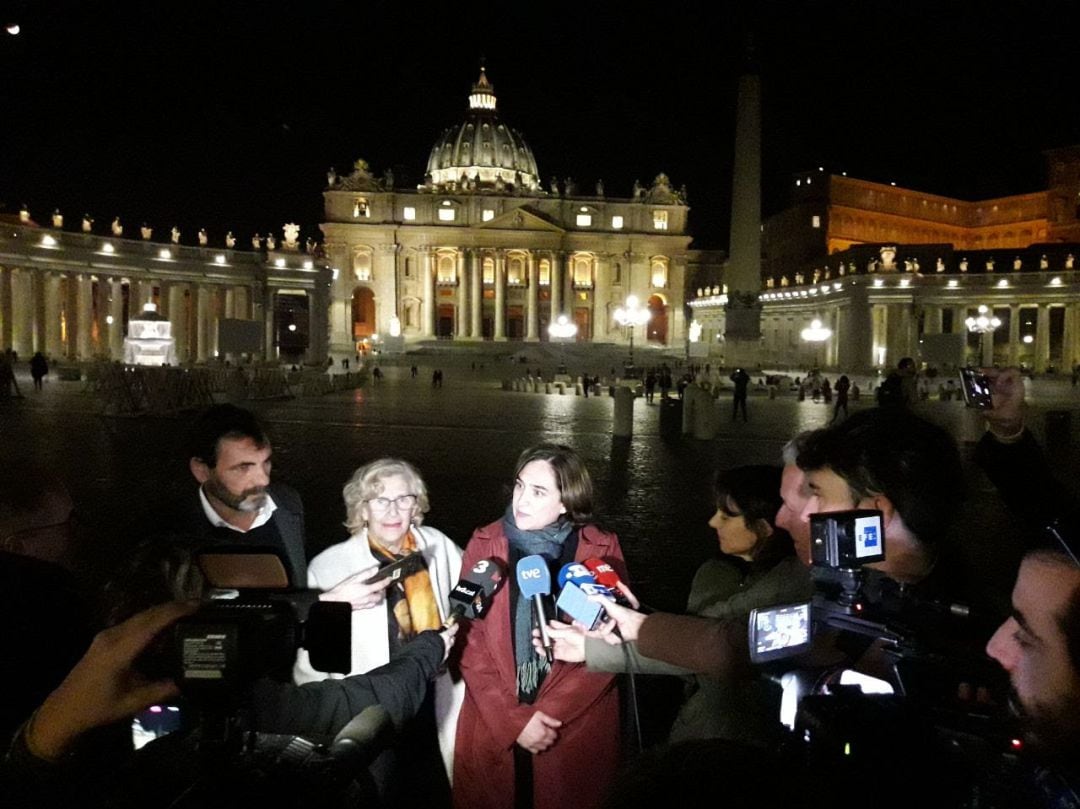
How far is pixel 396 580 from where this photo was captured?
3566mm

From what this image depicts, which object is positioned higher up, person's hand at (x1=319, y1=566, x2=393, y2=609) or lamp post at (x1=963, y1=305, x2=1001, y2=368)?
lamp post at (x1=963, y1=305, x2=1001, y2=368)

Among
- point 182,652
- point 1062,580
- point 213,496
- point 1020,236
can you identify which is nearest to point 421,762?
point 213,496

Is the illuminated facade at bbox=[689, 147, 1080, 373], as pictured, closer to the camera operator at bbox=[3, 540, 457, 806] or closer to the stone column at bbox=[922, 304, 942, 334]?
the stone column at bbox=[922, 304, 942, 334]

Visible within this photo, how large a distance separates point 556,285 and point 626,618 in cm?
9163

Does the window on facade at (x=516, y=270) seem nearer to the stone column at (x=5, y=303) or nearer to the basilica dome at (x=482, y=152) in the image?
the basilica dome at (x=482, y=152)

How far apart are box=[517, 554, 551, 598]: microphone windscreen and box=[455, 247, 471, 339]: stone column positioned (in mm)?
89196

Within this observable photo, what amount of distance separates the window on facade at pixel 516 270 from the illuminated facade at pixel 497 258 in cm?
10

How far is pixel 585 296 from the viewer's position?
316 feet

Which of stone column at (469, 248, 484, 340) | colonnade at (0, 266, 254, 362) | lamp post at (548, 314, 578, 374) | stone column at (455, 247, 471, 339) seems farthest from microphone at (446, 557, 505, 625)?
stone column at (455, 247, 471, 339)

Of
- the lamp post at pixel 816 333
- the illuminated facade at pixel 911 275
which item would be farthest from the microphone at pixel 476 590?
the lamp post at pixel 816 333

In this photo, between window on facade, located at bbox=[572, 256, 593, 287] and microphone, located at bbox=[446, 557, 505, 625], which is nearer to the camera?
microphone, located at bbox=[446, 557, 505, 625]

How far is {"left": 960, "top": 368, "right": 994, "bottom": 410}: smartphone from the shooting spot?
4340 millimetres

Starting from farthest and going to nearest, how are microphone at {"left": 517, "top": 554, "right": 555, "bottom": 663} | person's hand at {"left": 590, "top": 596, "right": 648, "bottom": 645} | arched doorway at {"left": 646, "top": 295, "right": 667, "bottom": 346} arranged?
arched doorway at {"left": 646, "top": 295, "right": 667, "bottom": 346}
microphone at {"left": 517, "top": 554, "right": 555, "bottom": 663}
person's hand at {"left": 590, "top": 596, "right": 648, "bottom": 645}

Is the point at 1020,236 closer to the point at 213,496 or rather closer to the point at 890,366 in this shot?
the point at 890,366
